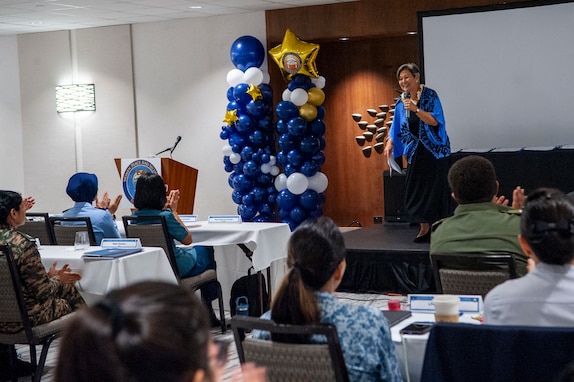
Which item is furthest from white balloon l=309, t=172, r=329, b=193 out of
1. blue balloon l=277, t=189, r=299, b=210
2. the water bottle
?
the water bottle

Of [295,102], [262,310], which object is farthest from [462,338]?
[295,102]

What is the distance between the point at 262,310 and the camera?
6.14 m

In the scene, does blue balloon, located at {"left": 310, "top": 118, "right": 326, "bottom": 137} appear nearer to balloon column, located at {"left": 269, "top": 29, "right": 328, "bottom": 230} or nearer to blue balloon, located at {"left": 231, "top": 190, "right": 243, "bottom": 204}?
balloon column, located at {"left": 269, "top": 29, "right": 328, "bottom": 230}

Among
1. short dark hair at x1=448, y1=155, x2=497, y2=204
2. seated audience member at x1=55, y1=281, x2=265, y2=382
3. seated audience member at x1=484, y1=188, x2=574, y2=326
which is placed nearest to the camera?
seated audience member at x1=55, y1=281, x2=265, y2=382

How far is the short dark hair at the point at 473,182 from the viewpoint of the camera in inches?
147

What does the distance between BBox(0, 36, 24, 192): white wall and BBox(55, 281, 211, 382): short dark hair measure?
11782 millimetres

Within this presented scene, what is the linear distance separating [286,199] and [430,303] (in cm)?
665

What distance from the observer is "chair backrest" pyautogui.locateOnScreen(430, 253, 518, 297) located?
3.41 meters

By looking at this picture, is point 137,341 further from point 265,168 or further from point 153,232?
point 265,168

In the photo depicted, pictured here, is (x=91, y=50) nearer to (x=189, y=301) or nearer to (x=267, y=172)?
(x=267, y=172)

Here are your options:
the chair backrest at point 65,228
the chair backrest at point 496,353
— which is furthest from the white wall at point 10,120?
the chair backrest at point 496,353

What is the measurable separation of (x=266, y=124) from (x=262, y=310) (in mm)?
4178

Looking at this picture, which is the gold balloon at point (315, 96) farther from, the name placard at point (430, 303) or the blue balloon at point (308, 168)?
the name placard at point (430, 303)

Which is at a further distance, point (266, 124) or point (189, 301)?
point (266, 124)
